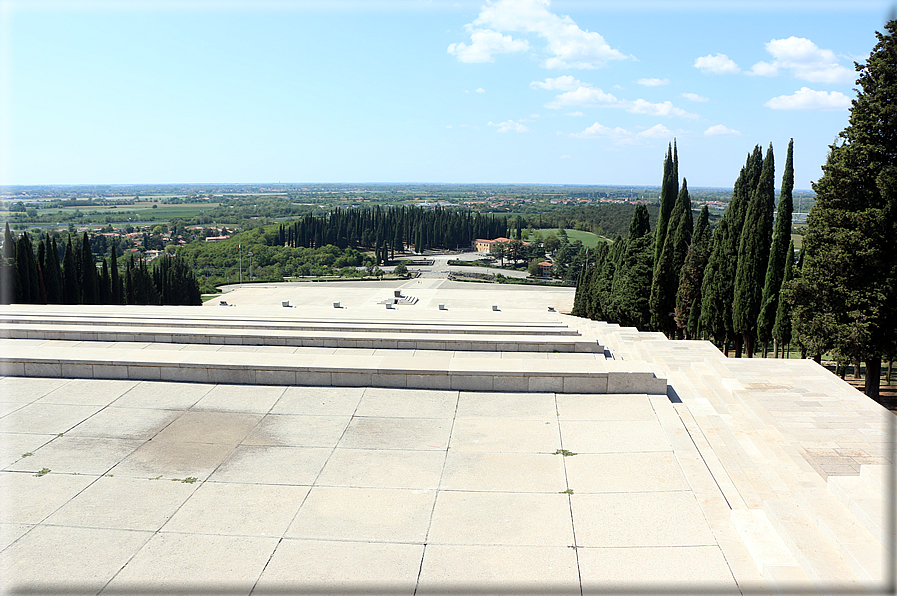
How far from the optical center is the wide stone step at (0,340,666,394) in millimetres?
8438

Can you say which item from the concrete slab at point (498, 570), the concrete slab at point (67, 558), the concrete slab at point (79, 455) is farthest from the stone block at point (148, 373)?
the concrete slab at point (498, 570)

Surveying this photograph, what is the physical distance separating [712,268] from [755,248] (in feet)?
8.01

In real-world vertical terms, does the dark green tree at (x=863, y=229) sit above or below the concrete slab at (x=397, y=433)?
above

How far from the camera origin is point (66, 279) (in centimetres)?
4081

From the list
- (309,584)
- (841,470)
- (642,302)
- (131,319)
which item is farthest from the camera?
(642,302)

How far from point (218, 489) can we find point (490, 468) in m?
2.68

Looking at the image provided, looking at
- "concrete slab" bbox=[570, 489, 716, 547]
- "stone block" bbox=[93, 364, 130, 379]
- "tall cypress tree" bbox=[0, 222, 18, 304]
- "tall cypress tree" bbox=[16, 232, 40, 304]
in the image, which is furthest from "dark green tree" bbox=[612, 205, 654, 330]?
"tall cypress tree" bbox=[0, 222, 18, 304]

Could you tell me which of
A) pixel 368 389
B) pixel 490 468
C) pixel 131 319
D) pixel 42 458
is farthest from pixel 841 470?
pixel 131 319

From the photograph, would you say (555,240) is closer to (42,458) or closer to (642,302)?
(642,302)

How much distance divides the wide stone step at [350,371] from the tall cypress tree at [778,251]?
16.3 meters

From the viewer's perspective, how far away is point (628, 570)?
458cm

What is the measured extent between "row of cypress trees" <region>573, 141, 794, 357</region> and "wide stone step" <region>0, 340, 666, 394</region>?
54.1 ft

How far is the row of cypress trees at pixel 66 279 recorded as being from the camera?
37656mm

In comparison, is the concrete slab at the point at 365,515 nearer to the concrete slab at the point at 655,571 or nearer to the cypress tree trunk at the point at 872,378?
the concrete slab at the point at 655,571
